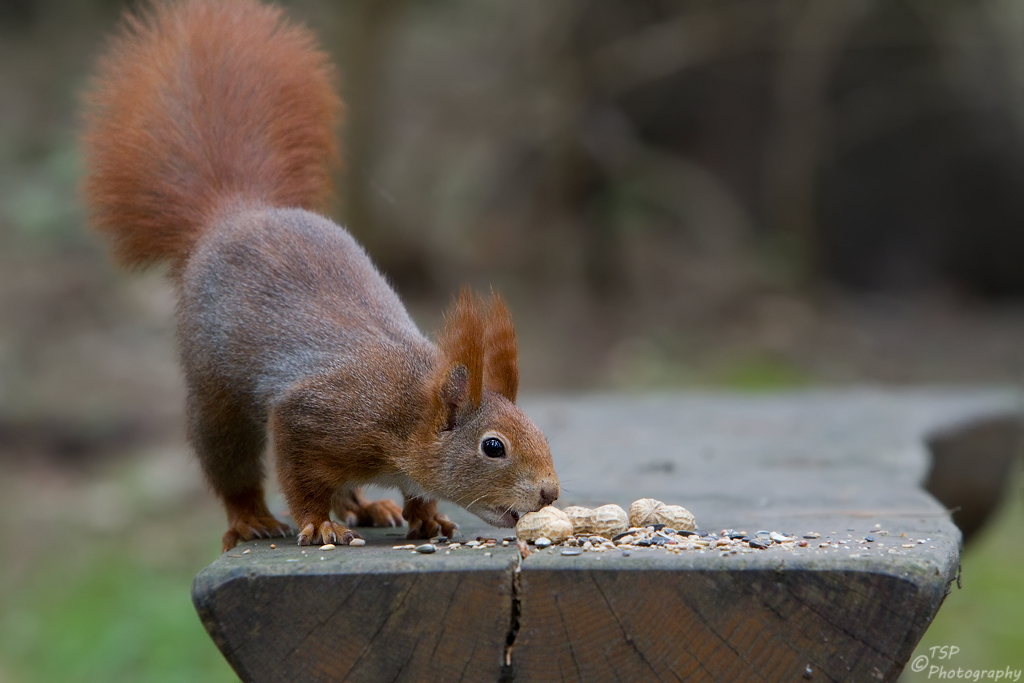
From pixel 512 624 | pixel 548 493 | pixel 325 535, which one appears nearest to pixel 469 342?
pixel 548 493

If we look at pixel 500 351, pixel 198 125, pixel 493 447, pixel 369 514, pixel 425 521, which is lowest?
pixel 369 514

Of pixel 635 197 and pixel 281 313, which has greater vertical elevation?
pixel 281 313

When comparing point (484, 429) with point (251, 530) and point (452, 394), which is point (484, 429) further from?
point (251, 530)

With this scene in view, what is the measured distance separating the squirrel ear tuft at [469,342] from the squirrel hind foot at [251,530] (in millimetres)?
544

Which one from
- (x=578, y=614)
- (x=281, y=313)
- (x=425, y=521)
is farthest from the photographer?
(x=281, y=313)

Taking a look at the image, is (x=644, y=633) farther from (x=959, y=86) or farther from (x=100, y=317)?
(x=959, y=86)

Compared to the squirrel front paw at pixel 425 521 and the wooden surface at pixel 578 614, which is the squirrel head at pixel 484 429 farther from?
the wooden surface at pixel 578 614

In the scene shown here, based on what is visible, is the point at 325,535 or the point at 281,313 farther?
the point at 281,313

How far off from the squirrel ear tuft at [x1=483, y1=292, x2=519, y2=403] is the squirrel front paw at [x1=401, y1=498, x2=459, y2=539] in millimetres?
271

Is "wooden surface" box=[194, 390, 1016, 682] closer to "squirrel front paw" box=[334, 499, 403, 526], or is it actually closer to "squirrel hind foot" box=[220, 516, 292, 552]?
"squirrel hind foot" box=[220, 516, 292, 552]

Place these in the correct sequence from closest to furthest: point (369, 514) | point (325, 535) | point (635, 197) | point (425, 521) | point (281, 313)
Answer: point (325, 535)
point (425, 521)
point (281, 313)
point (369, 514)
point (635, 197)

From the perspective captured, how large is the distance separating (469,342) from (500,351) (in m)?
0.07

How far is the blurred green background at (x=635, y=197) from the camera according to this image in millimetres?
7461

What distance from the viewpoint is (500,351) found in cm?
223
